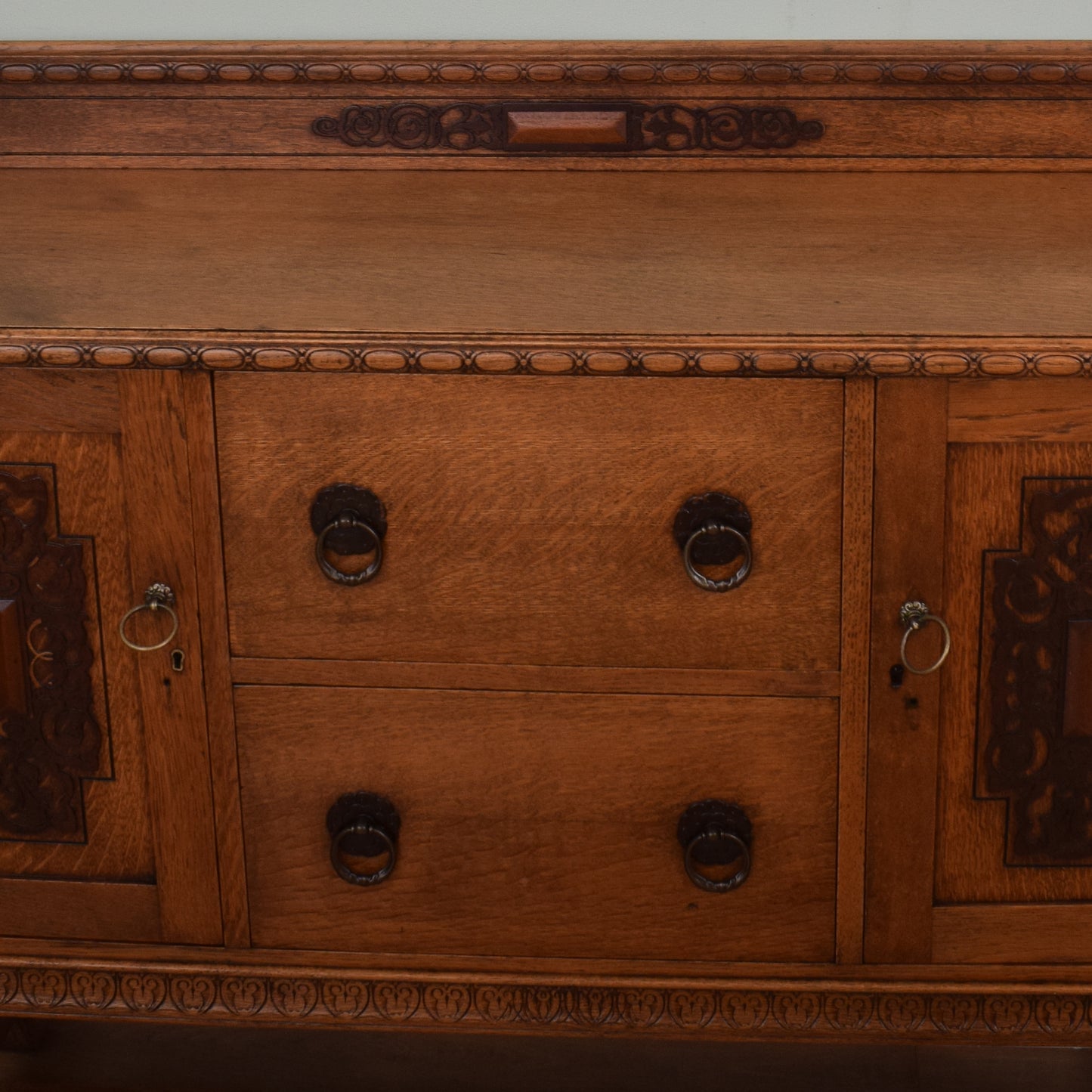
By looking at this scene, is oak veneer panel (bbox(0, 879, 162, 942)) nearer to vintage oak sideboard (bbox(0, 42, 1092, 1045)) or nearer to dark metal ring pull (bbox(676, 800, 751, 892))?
vintage oak sideboard (bbox(0, 42, 1092, 1045))

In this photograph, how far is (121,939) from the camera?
1214 millimetres

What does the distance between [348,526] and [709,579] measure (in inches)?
11.9

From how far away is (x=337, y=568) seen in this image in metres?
1.11

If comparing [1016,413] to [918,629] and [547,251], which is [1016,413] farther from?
[547,251]

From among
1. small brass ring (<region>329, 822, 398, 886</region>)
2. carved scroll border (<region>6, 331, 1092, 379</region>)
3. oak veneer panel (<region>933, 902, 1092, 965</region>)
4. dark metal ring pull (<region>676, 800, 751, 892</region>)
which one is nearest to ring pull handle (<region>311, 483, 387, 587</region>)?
carved scroll border (<region>6, 331, 1092, 379</region>)

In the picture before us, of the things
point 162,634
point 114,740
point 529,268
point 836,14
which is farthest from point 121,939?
point 836,14

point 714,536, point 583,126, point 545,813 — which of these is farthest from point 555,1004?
point 583,126

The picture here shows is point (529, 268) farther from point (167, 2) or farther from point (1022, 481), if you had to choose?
point (167, 2)

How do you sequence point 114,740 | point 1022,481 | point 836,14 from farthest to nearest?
1. point 836,14
2. point 114,740
3. point 1022,481

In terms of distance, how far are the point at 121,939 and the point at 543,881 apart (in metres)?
0.40

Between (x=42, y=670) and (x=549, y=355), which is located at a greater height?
(x=549, y=355)


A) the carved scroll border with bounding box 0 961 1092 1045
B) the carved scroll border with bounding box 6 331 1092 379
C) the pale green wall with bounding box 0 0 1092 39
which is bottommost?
the carved scroll border with bounding box 0 961 1092 1045

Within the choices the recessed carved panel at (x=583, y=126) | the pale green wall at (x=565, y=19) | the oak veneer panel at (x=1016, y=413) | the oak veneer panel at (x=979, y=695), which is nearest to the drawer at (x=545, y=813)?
the oak veneer panel at (x=979, y=695)

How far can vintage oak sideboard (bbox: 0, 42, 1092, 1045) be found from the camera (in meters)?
1.06
